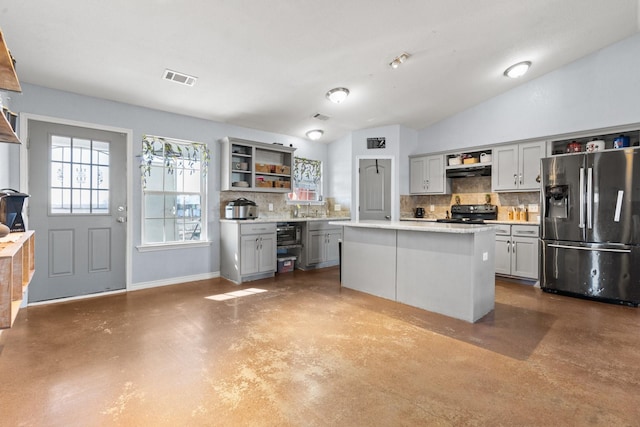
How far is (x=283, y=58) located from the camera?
3.49 meters

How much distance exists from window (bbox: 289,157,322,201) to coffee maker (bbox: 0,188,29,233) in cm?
417

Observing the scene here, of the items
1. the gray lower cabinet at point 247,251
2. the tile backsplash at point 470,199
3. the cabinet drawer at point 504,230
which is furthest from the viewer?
the tile backsplash at point 470,199

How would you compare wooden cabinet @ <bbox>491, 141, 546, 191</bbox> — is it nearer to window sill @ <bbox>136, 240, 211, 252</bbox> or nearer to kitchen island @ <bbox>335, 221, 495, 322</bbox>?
kitchen island @ <bbox>335, 221, 495, 322</bbox>

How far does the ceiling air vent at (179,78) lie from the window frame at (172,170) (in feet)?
3.60

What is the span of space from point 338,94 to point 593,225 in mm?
3666

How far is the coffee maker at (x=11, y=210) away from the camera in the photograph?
234 centimetres

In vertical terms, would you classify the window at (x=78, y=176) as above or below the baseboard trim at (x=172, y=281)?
above

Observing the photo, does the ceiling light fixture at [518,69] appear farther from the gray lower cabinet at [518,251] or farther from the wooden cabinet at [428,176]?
the gray lower cabinet at [518,251]

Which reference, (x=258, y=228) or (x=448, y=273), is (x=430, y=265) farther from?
(x=258, y=228)

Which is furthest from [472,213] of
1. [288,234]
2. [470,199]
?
[288,234]

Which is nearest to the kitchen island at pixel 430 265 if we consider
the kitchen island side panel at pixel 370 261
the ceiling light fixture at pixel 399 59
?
the kitchen island side panel at pixel 370 261

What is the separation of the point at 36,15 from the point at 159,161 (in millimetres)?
2154

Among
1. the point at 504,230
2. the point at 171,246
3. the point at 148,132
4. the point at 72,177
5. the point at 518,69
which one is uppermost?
the point at 518,69

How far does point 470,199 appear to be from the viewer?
5812mm
